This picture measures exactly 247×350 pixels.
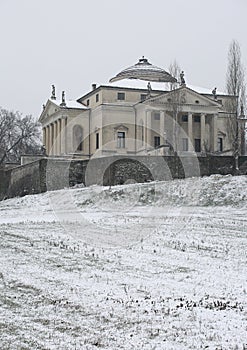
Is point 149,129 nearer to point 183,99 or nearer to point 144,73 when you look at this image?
point 183,99

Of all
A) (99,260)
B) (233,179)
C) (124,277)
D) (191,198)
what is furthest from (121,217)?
(124,277)

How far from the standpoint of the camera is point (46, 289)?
11539mm

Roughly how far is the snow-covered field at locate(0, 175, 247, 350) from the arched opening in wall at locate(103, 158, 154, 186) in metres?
19.5

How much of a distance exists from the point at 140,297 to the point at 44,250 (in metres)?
6.47

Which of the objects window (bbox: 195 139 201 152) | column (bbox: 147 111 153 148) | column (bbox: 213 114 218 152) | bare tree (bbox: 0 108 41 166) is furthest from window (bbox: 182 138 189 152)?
bare tree (bbox: 0 108 41 166)

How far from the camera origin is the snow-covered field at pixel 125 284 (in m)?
8.39

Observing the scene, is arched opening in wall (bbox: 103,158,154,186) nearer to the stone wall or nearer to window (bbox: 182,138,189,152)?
the stone wall

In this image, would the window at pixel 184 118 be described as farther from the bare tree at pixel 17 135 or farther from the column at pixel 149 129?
the bare tree at pixel 17 135

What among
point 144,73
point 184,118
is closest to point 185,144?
point 184,118

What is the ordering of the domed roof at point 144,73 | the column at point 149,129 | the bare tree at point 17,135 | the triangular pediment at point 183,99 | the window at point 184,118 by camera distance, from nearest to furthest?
the triangular pediment at point 183,99 → the column at point 149,129 → the window at point 184,118 → the domed roof at point 144,73 → the bare tree at point 17,135

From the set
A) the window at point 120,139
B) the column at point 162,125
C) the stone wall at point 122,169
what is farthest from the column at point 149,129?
the stone wall at point 122,169

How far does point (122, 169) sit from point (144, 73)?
3319cm

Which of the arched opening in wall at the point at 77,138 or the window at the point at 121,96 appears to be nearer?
the window at the point at 121,96

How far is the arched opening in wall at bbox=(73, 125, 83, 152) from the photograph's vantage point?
71.9 meters
